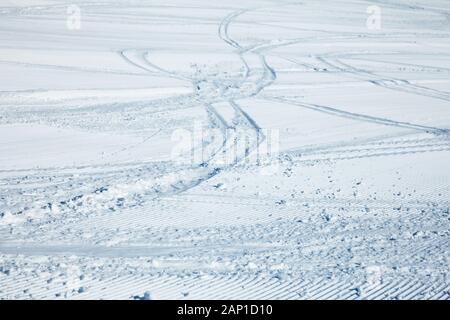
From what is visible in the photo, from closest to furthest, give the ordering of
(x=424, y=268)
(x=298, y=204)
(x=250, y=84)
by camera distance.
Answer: (x=424, y=268)
(x=298, y=204)
(x=250, y=84)

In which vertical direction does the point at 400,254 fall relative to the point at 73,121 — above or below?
below

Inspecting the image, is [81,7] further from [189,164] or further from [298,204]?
[298,204]

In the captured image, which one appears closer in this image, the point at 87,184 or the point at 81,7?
the point at 87,184


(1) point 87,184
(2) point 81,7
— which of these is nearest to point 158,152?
(1) point 87,184

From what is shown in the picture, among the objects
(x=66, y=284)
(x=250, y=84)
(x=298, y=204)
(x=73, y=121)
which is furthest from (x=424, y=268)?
(x=250, y=84)
